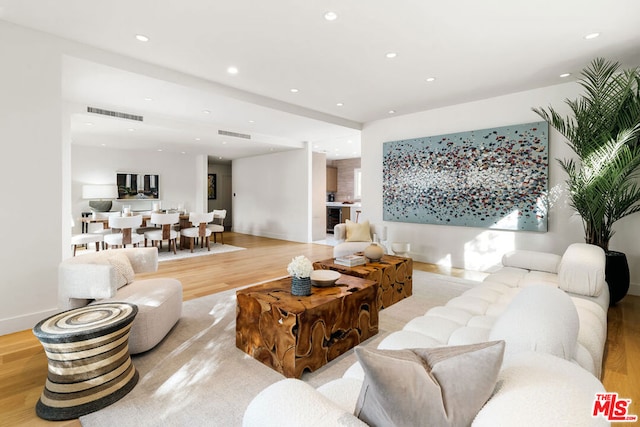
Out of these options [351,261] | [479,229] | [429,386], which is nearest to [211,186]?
[351,261]

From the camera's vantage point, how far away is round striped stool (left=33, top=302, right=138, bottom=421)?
1.73 metres

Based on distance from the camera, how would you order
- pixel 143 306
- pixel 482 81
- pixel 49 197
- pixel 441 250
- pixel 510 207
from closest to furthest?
pixel 143 306, pixel 49 197, pixel 482 81, pixel 510 207, pixel 441 250

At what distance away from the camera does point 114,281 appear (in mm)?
2482

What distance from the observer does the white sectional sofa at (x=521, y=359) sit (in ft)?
2.51

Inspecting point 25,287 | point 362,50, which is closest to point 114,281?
point 25,287

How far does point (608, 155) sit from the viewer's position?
3.16 m

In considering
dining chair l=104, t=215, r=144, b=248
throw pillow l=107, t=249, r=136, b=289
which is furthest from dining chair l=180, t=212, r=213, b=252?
throw pillow l=107, t=249, r=136, b=289

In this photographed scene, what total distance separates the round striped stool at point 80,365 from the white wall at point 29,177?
56.0 inches

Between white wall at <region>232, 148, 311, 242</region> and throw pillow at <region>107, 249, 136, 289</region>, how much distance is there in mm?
5356

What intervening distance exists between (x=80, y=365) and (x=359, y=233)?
3.97 metres

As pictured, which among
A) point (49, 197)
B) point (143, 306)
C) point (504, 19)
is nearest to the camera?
point (143, 306)

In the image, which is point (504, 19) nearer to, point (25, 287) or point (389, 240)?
point (389, 240)

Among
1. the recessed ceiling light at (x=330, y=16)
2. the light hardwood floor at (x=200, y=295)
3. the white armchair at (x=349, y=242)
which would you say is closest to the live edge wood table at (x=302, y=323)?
the light hardwood floor at (x=200, y=295)

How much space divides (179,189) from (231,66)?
21.6 ft
